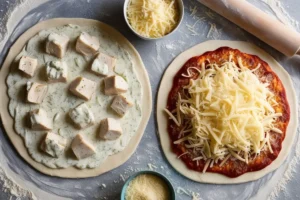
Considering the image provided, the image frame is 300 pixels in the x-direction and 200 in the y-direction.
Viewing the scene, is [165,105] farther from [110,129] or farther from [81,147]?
[81,147]

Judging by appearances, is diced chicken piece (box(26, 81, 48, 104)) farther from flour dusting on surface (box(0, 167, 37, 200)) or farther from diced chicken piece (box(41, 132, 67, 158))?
flour dusting on surface (box(0, 167, 37, 200))

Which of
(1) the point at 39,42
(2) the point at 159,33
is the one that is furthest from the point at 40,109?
(2) the point at 159,33

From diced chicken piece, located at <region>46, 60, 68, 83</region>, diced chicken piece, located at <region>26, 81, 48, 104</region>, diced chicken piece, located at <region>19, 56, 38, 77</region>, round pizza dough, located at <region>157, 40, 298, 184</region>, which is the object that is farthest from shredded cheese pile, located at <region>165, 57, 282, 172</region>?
diced chicken piece, located at <region>19, 56, 38, 77</region>

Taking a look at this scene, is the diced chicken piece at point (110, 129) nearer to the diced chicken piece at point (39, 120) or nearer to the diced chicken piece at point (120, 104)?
the diced chicken piece at point (120, 104)

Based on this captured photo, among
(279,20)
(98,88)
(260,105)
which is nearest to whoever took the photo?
(260,105)

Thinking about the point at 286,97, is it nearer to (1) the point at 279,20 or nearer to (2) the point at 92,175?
(1) the point at 279,20

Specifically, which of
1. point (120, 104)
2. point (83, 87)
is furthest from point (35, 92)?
point (120, 104)
